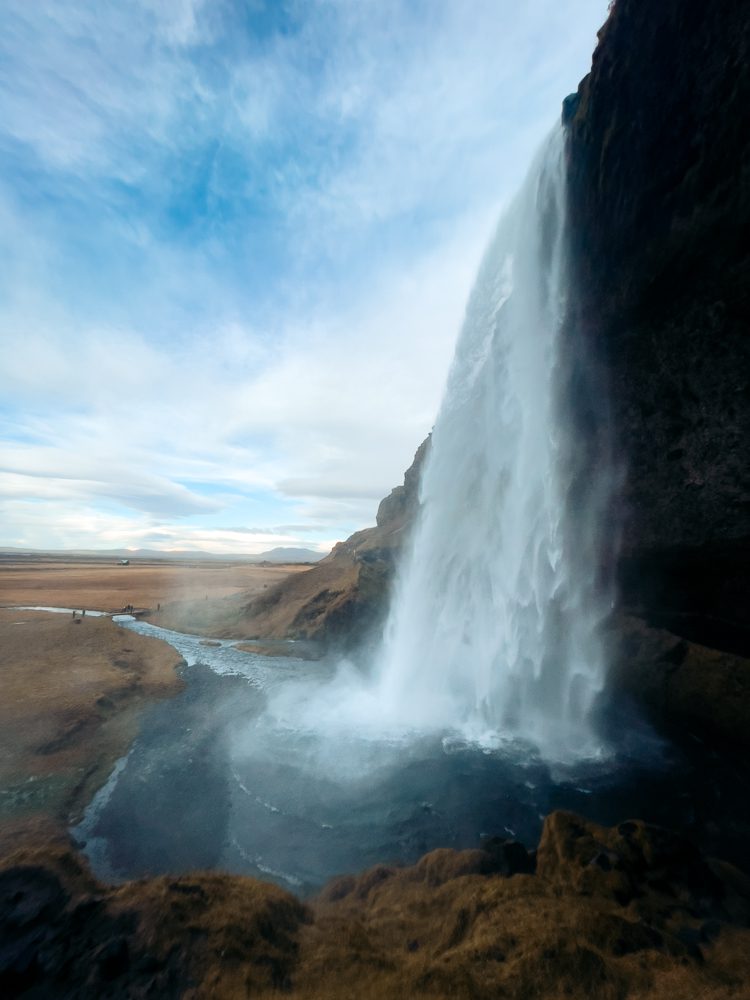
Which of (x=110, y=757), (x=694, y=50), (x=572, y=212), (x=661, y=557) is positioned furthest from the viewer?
(x=572, y=212)

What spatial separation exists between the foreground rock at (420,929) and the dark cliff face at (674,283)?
34.5 feet

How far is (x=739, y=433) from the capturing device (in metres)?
13.9

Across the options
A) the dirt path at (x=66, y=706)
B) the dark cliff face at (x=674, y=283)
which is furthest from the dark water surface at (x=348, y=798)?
the dark cliff face at (x=674, y=283)

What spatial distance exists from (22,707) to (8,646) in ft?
40.6

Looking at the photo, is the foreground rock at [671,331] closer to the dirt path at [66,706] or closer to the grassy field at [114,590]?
the dirt path at [66,706]

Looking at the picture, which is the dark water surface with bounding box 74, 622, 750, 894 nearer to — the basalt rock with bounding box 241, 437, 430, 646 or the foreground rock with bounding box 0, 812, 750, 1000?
the foreground rock with bounding box 0, 812, 750, 1000

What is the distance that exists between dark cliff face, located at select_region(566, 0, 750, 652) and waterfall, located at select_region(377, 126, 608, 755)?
2467 millimetres

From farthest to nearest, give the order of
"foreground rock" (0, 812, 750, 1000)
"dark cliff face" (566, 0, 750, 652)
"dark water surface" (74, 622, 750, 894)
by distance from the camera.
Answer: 1. "dark cliff face" (566, 0, 750, 652)
2. "dark water surface" (74, 622, 750, 894)
3. "foreground rock" (0, 812, 750, 1000)

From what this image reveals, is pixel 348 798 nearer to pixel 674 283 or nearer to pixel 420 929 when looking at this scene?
pixel 420 929

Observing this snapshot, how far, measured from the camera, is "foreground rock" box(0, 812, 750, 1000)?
618cm

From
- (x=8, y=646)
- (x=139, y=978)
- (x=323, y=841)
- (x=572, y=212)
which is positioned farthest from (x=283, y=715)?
(x=572, y=212)

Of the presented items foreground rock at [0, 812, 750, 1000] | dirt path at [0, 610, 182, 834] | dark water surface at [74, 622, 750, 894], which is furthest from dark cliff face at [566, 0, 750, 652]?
dirt path at [0, 610, 182, 834]

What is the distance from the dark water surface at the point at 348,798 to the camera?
1076 cm

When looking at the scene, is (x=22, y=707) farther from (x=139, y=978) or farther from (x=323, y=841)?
(x=139, y=978)
